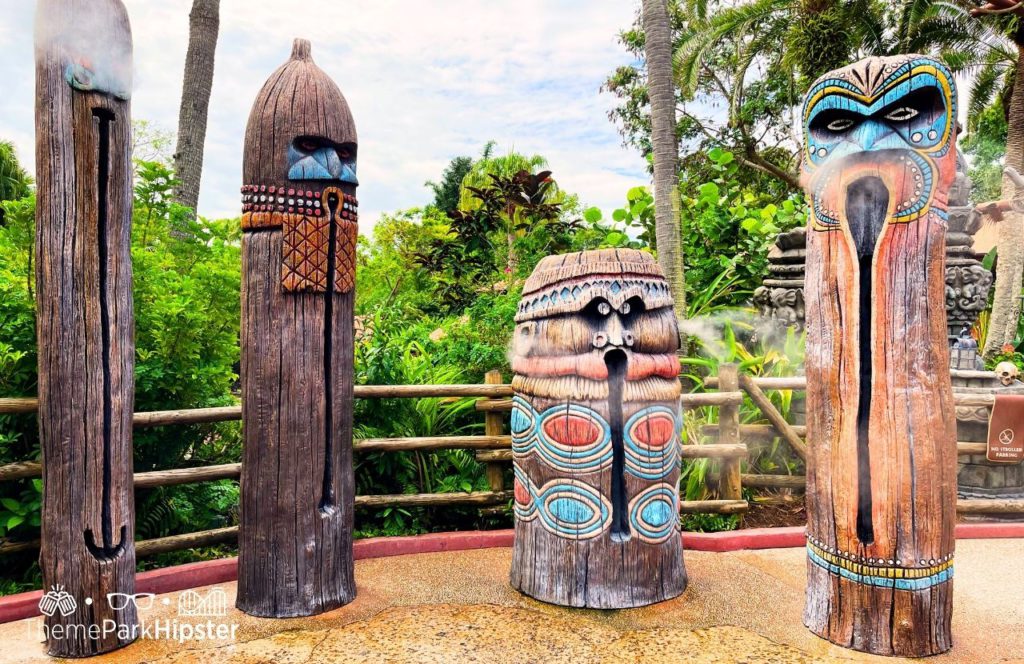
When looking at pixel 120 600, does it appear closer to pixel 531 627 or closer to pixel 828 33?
pixel 531 627

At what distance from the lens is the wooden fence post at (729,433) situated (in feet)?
15.0

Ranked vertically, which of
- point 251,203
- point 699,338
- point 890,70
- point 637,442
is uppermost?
point 890,70

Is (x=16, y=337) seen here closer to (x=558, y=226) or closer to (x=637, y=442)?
(x=637, y=442)

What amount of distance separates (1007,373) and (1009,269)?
20.4 feet

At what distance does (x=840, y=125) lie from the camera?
289 centimetres

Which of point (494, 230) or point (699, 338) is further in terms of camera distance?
point (494, 230)

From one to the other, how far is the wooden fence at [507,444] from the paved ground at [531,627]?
581 millimetres

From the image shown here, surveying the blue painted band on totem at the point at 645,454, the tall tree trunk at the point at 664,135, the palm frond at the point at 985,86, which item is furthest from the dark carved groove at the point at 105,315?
the palm frond at the point at 985,86

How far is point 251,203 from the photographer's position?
318 centimetres

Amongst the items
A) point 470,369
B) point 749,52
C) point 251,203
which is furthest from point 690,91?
point 251,203

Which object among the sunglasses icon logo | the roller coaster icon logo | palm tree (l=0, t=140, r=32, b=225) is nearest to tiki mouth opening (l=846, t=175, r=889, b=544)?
the roller coaster icon logo

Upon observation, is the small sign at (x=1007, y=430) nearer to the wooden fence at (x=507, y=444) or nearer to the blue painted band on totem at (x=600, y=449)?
the wooden fence at (x=507, y=444)

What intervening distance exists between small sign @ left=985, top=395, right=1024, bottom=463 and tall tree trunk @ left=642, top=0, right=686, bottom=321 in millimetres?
2428

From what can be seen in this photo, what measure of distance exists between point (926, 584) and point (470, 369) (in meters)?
3.45
